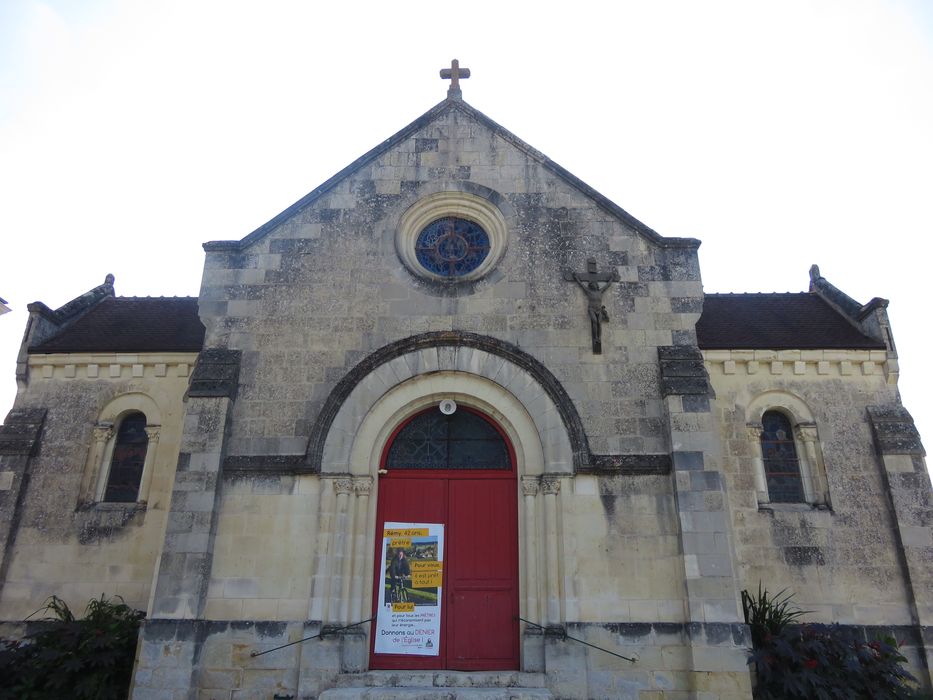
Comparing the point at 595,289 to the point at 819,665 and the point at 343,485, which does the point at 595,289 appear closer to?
the point at 343,485

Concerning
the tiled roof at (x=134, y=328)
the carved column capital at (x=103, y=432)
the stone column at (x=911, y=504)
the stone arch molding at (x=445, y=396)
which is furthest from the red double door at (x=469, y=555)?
the stone column at (x=911, y=504)

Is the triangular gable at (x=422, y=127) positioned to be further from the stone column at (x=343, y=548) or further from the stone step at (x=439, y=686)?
the stone step at (x=439, y=686)

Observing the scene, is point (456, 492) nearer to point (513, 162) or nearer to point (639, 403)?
point (639, 403)

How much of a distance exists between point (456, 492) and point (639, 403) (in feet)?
10.3

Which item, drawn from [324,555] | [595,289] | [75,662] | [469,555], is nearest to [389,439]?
[324,555]

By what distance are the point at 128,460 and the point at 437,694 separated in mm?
7732

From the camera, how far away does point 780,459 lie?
41.9 feet

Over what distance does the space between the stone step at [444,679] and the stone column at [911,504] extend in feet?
21.9

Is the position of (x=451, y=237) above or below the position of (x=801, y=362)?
above

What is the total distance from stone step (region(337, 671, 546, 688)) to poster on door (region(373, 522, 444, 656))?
0.48 m

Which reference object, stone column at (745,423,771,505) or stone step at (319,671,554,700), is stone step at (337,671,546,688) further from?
stone column at (745,423,771,505)

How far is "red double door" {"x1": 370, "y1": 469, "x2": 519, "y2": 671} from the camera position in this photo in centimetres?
989

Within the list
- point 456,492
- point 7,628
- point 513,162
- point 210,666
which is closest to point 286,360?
point 456,492

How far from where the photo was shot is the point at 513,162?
12.3 m
